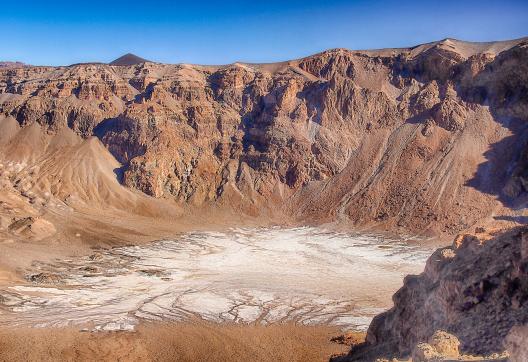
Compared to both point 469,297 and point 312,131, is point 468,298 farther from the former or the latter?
point 312,131

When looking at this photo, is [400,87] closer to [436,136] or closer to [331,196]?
[436,136]

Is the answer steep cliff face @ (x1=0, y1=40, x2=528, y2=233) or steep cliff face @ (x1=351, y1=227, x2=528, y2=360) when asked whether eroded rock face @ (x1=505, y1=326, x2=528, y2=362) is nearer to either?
steep cliff face @ (x1=351, y1=227, x2=528, y2=360)

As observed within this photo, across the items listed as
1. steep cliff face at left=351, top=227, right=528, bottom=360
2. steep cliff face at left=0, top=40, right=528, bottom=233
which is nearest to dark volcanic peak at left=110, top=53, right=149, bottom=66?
steep cliff face at left=0, top=40, right=528, bottom=233

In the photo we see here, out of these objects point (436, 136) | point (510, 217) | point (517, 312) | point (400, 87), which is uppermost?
point (400, 87)

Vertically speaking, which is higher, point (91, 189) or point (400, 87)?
point (400, 87)

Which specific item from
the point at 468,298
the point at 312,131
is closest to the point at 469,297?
the point at 468,298

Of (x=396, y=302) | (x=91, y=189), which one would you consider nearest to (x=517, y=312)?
(x=396, y=302)
